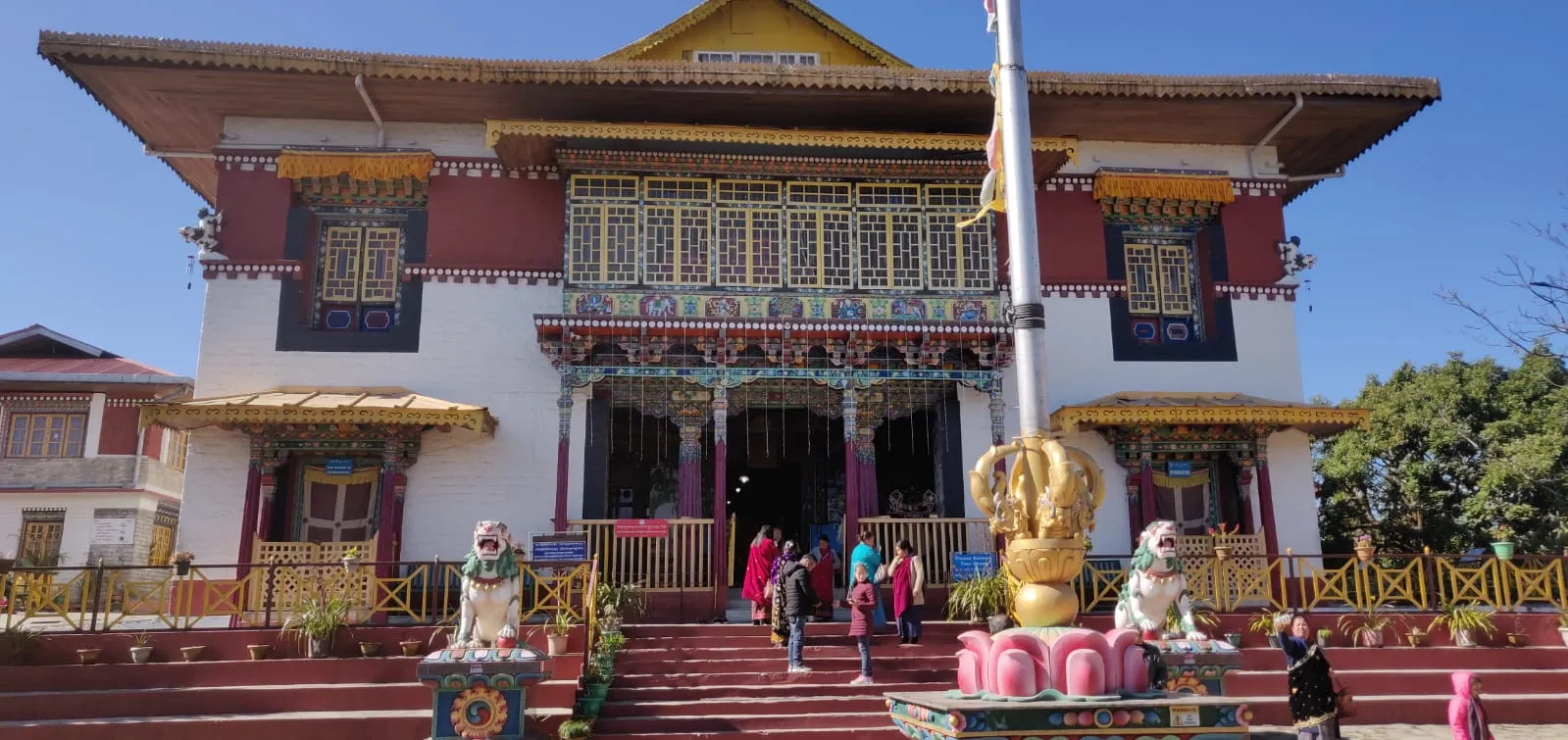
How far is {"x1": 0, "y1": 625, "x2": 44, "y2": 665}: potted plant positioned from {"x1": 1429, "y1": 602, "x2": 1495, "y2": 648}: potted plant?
1592 centimetres

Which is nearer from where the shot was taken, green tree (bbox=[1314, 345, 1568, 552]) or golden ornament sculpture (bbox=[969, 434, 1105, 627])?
golden ornament sculpture (bbox=[969, 434, 1105, 627])

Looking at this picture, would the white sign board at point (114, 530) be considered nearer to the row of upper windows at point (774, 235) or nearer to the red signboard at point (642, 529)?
the row of upper windows at point (774, 235)

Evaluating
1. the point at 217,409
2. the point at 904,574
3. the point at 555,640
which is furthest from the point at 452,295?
the point at 904,574

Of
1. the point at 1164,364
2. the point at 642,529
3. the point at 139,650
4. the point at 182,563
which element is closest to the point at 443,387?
the point at 642,529

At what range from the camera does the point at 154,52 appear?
1519 cm

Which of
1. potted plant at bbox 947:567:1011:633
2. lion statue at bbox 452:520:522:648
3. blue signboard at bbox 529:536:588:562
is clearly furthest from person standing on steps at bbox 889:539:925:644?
lion statue at bbox 452:520:522:648

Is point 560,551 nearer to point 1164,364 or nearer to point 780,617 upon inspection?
point 780,617

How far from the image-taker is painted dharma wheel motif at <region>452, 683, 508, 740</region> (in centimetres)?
916

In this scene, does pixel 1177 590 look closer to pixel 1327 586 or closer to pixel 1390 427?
pixel 1327 586

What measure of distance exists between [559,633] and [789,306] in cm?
653

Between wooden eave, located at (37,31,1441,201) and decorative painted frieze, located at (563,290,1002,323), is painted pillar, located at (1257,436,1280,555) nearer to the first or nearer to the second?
decorative painted frieze, located at (563,290,1002,323)

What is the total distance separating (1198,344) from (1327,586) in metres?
5.04

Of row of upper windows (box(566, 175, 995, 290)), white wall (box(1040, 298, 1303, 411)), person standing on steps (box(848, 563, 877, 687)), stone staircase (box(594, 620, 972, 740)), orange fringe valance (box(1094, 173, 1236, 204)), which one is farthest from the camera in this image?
orange fringe valance (box(1094, 173, 1236, 204))

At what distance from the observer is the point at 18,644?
11477mm
